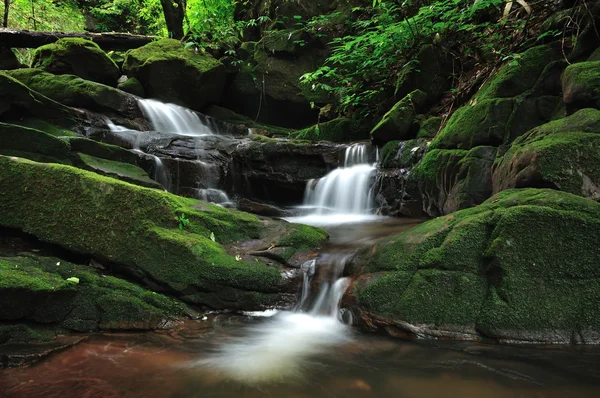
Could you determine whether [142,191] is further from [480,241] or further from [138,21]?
A: [138,21]

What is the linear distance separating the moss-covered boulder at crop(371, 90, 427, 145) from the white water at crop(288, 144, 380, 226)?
64 centimetres

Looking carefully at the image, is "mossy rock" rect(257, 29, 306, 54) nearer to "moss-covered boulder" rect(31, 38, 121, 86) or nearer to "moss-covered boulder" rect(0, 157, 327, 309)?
"moss-covered boulder" rect(31, 38, 121, 86)

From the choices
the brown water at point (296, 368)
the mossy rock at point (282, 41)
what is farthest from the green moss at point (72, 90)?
the brown water at point (296, 368)

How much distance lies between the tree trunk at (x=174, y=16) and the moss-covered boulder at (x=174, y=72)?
2380 mm

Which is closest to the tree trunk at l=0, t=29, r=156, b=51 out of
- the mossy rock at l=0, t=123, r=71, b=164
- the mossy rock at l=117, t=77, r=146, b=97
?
the mossy rock at l=117, t=77, r=146, b=97

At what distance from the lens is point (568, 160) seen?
3799 mm

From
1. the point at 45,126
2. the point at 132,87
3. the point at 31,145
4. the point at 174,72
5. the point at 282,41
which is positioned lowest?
the point at 31,145

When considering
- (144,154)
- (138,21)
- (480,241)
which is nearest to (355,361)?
(480,241)

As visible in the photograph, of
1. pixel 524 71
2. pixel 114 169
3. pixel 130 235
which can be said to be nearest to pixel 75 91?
pixel 114 169

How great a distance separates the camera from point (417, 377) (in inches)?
99.6

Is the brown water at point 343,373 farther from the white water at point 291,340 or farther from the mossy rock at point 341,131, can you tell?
the mossy rock at point 341,131

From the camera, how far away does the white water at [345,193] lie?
8281 mm

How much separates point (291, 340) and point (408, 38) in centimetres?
864

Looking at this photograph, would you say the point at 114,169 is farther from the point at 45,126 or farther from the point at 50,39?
the point at 50,39
